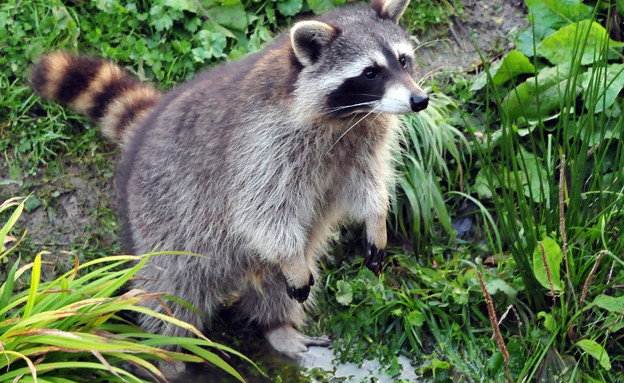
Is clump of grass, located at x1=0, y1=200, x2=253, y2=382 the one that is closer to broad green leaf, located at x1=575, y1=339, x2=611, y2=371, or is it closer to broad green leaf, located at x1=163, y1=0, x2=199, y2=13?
broad green leaf, located at x1=575, y1=339, x2=611, y2=371

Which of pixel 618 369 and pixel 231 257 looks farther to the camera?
pixel 231 257

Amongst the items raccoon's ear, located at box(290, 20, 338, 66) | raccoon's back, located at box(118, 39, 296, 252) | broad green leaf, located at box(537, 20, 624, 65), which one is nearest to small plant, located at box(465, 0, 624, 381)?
raccoon's ear, located at box(290, 20, 338, 66)

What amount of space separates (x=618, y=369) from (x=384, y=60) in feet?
5.77

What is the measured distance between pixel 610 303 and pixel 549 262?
31 cm

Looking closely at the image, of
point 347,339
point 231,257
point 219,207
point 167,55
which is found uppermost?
point 167,55

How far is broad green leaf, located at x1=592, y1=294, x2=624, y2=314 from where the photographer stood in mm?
3480

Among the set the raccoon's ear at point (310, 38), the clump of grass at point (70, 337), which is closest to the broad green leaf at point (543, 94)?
the raccoon's ear at point (310, 38)

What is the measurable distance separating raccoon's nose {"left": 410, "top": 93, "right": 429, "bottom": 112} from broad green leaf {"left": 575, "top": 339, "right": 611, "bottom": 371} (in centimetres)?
126

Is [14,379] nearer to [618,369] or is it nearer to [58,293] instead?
[58,293]

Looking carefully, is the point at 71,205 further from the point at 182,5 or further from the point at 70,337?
the point at 70,337

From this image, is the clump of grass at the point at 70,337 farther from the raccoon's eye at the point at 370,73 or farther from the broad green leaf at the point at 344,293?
the raccoon's eye at the point at 370,73

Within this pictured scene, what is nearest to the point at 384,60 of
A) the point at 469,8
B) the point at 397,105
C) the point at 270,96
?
the point at 397,105

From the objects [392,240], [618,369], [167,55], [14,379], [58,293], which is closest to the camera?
[14,379]

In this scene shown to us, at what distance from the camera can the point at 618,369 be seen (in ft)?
12.0
